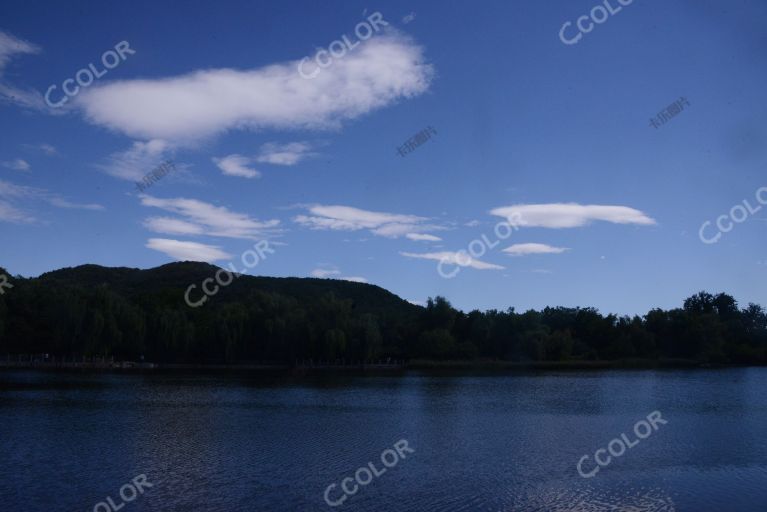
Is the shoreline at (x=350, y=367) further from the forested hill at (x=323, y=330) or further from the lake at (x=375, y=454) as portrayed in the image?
the lake at (x=375, y=454)

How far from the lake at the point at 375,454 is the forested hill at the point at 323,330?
3820cm

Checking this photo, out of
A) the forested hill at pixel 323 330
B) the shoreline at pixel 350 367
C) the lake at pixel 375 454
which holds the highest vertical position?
the forested hill at pixel 323 330

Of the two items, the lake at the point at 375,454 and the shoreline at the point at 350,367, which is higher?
the shoreline at the point at 350,367

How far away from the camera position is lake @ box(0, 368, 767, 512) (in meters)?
17.3

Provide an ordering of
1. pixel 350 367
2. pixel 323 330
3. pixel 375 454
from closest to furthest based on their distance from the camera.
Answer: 1. pixel 375 454
2. pixel 323 330
3. pixel 350 367

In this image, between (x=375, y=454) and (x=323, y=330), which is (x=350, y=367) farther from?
(x=375, y=454)

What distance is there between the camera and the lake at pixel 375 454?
17.3 metres

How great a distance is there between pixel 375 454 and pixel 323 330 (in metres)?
59.9

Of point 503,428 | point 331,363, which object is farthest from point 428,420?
point 331,363

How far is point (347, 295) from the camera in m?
148

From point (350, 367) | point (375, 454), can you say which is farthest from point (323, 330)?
point (375, 454)

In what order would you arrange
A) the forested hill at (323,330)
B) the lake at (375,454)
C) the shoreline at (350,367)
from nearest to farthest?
the lake at (375,454) < the shoreline at (350,367) < the forested hill at (323,330)

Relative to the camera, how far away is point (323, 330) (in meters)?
82.9

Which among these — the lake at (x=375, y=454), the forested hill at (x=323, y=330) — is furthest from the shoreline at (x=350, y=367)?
the lake at (x=375, y=454)
